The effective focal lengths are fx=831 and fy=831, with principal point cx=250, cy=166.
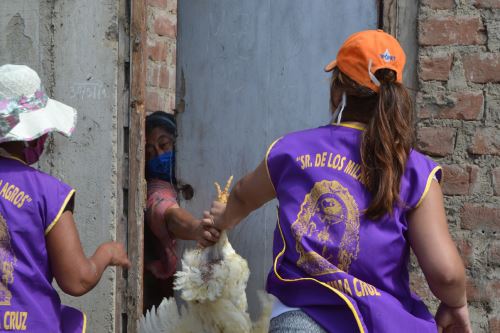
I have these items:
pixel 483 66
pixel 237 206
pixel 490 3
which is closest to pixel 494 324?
pixel 483 66

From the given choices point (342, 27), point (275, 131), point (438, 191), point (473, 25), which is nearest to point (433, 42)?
point (473, 25)

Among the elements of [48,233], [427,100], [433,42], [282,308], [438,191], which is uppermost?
[433,42]

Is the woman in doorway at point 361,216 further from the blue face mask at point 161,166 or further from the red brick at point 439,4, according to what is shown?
the blue face mask at point 161,166

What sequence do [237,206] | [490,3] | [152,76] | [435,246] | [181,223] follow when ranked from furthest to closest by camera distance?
[152,76] < [181,223] < [490,3] < [237,206] < [435,246]

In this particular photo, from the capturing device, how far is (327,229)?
8.27 ft

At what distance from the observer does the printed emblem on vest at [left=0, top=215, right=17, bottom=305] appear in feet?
8.54

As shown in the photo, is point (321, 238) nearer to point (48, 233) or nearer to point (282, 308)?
point (282, 308)

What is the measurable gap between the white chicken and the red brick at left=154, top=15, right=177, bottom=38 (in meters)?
1.02

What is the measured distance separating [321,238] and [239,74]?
5.76ft

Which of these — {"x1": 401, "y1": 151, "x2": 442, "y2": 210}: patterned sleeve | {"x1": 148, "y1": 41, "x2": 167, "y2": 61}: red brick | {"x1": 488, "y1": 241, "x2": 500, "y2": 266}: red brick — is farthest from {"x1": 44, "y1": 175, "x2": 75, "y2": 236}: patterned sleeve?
{"x1": 488, "y1": 241, "x2": 500, "y2": 266}: red brick

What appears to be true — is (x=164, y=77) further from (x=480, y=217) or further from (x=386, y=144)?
(x=386, y=144)

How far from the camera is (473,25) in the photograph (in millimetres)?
3695

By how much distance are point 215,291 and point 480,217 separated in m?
1.23

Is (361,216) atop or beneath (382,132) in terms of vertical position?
beneath
